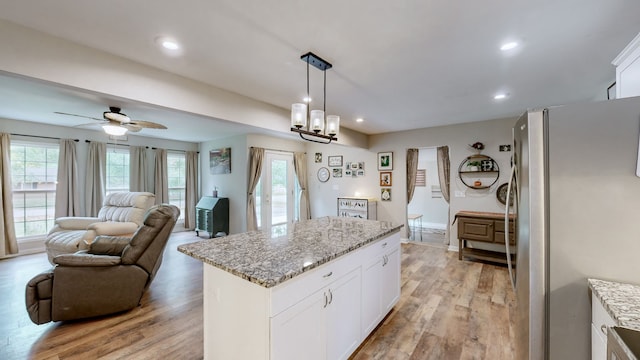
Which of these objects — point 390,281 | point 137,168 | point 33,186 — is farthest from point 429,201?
point 33,186

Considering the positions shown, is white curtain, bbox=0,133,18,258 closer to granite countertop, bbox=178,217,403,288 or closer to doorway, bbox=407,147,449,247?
granite countertop, bbox=178,217,403,288

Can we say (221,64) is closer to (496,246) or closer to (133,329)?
(133,329)

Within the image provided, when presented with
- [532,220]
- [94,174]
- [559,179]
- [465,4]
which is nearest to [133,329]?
[532,220]

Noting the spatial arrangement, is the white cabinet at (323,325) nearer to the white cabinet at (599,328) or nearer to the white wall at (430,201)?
the white cabinet at (599,328)

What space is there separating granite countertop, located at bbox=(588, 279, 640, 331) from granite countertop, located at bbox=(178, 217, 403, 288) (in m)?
1.24

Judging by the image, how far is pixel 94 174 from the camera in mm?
5129

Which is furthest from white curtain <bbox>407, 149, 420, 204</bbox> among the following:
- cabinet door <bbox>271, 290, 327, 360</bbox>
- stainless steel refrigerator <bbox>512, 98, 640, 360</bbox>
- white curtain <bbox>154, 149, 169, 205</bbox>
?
white curtain <bbox>154, 149, 169, 205</bbox>

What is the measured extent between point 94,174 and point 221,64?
4.89m

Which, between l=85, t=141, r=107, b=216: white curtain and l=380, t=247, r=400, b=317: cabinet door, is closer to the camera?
l=380, t=247, r=400, b=317: cabinet door

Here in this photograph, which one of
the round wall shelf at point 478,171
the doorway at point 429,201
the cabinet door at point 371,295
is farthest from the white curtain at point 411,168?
the cabinet door at point 371,295

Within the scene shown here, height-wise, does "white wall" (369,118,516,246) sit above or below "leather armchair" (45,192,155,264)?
above

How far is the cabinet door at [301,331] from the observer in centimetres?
129

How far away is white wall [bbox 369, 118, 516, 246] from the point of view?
173 inches

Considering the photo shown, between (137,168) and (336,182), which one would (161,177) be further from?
(336,182)
